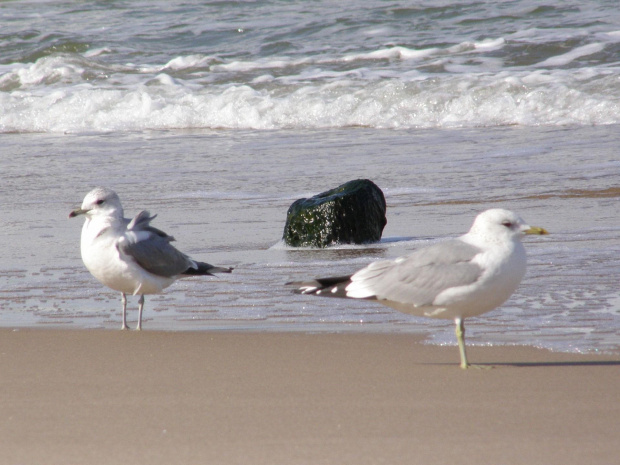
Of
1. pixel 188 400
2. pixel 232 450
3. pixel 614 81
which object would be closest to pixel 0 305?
pixel 188 400

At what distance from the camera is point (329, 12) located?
731 inches

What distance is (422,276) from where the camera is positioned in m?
3.97

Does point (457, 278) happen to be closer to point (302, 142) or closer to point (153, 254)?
point (153, 254)

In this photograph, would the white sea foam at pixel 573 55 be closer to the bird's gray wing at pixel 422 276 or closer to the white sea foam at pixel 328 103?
the white sea foam at pixel 328 103

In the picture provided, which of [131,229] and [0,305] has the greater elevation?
[131,229]

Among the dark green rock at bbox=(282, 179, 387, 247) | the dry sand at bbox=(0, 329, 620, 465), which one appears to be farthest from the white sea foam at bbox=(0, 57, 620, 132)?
the dry sand at bbox=(0, 329, 620, 465)

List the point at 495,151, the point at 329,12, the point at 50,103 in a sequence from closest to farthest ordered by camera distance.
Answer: the point at 495,151, the point at 50,103, the point at 329,12

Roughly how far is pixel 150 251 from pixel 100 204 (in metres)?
0.37

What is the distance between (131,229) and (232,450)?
2442 mm

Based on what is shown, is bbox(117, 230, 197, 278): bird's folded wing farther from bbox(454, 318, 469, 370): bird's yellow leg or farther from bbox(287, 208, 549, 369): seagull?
bbox(454, 318, 469, 370): bird's yellow leg

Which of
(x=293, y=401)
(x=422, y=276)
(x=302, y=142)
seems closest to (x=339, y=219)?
(x=422, y=276)

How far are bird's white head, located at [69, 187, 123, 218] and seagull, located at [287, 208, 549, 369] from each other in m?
1.44

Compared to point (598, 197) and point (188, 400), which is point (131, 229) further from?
point (598, 197)

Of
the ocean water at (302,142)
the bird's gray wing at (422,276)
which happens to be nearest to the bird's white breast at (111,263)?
the ocean water at (302,142)
